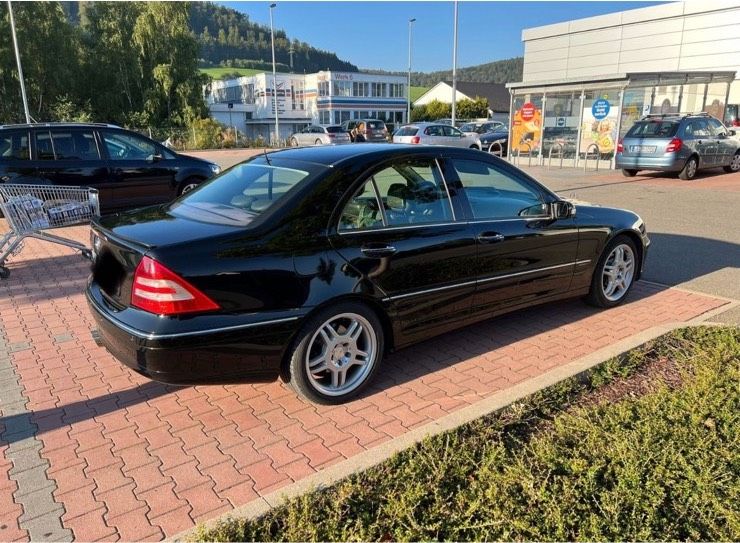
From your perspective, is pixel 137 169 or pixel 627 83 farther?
pixel 627 83

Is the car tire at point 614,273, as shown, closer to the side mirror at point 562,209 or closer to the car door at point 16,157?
the side mirror at point 562,209

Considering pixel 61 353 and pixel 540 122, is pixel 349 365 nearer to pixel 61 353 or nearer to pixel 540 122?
pixel 61 353

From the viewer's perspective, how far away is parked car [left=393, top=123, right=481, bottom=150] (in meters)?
23.8

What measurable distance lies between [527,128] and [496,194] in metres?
19.7

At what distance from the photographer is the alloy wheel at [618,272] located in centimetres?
530

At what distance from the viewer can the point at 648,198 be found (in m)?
13.1

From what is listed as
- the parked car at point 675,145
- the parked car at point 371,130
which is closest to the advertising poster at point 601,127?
the parked car at point 675,145

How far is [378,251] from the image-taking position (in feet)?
11.7

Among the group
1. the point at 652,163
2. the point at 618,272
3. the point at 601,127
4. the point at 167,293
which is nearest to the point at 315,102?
the point at 601,127

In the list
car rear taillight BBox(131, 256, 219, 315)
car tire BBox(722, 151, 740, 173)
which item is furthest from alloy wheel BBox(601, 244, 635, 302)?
car tire BBox(722, 151, 740, 173)

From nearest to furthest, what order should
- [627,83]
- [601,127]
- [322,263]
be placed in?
[322,263] → [627,83] → [601,127]

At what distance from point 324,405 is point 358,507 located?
1051mm

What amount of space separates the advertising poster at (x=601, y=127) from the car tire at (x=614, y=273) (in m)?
16.0

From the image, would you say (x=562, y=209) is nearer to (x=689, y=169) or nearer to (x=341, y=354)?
(x=341, y=354)
